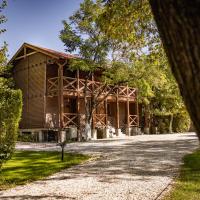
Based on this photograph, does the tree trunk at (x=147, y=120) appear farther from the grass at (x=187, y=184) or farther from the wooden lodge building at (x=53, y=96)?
the grass at (x=187, y=184)

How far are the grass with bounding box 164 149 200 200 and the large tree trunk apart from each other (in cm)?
559

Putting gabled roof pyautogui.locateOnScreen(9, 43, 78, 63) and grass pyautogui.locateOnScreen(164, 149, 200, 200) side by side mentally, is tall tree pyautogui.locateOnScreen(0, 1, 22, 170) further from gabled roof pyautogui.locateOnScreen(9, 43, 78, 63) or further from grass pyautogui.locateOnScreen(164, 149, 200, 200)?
gabled roof pyautogui.locateOnScreen(9, 43, 78, 63)

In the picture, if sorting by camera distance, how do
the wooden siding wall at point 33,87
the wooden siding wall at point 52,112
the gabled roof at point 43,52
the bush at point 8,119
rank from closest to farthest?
the bush at point 8,119 < the gabled roof at point 43,52 < the wooden siding wall at point 52,112 < the wooden siding wall at point 33,87

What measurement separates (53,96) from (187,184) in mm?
19031

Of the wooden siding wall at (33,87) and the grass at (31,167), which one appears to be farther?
the wooden siding wall at (33,87)

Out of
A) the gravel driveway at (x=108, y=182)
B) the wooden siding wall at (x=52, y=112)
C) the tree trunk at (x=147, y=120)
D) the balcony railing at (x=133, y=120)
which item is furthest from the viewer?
the tree trunk at (x=147, y=120)

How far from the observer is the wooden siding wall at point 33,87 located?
2630 centimetres

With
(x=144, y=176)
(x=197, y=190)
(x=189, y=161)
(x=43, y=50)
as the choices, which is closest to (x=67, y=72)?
(x=43, y=50)

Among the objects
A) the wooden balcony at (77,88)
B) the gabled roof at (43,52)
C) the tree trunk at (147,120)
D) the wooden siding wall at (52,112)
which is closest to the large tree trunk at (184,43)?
the wooden balcony at (77,88)

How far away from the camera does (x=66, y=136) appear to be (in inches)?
966

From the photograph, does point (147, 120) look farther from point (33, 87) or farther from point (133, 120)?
point (33, 87)

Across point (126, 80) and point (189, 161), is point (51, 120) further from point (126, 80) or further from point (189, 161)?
point (189, 161)

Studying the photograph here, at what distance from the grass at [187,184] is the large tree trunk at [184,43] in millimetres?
5589

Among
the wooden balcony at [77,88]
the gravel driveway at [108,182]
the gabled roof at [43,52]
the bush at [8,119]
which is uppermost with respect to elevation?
the gabled roof at [43,52]
